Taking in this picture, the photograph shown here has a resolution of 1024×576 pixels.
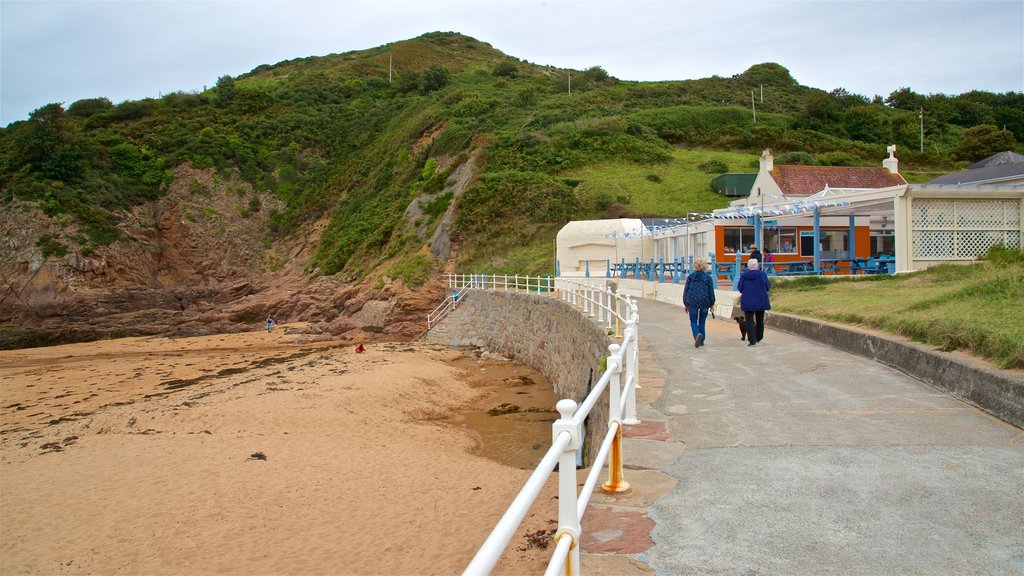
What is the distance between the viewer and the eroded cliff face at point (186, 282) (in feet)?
115

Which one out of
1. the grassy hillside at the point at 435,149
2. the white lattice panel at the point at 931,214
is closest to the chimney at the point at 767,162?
the grassy hillside at the point at 435,149

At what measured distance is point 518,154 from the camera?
49750mm

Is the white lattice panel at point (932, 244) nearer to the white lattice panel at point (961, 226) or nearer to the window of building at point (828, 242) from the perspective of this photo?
the white lattice panel at point (961, 226)

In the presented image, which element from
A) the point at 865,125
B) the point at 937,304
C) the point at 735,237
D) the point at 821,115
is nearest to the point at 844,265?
the point at 735,237

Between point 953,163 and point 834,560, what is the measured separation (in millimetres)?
65328

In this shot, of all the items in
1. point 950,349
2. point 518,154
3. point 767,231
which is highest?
point 518,154

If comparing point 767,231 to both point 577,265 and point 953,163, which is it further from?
point 953,163

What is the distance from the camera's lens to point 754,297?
1134 cm

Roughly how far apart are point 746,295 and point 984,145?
201 feet

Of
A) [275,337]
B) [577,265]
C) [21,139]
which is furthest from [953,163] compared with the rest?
[21,139]

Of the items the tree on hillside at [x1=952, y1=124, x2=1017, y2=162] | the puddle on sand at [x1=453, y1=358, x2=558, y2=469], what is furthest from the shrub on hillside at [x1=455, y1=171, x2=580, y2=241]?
the tree on hillside at [x1=952, y1=124, x2=1017, y2=162]

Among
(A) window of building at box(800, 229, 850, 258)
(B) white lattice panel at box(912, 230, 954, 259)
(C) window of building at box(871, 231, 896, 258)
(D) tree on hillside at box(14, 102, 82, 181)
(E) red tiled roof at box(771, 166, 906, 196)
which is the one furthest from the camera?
(D) tree on hillside at box(14, 102, 82, 181)

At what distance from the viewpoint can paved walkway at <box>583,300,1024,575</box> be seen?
11.6 feet

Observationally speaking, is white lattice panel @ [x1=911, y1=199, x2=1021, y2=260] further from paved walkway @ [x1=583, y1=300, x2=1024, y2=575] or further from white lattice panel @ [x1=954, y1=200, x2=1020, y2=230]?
paved walkway @ [x1=583, y1=300, x2=1024, y2=575]
